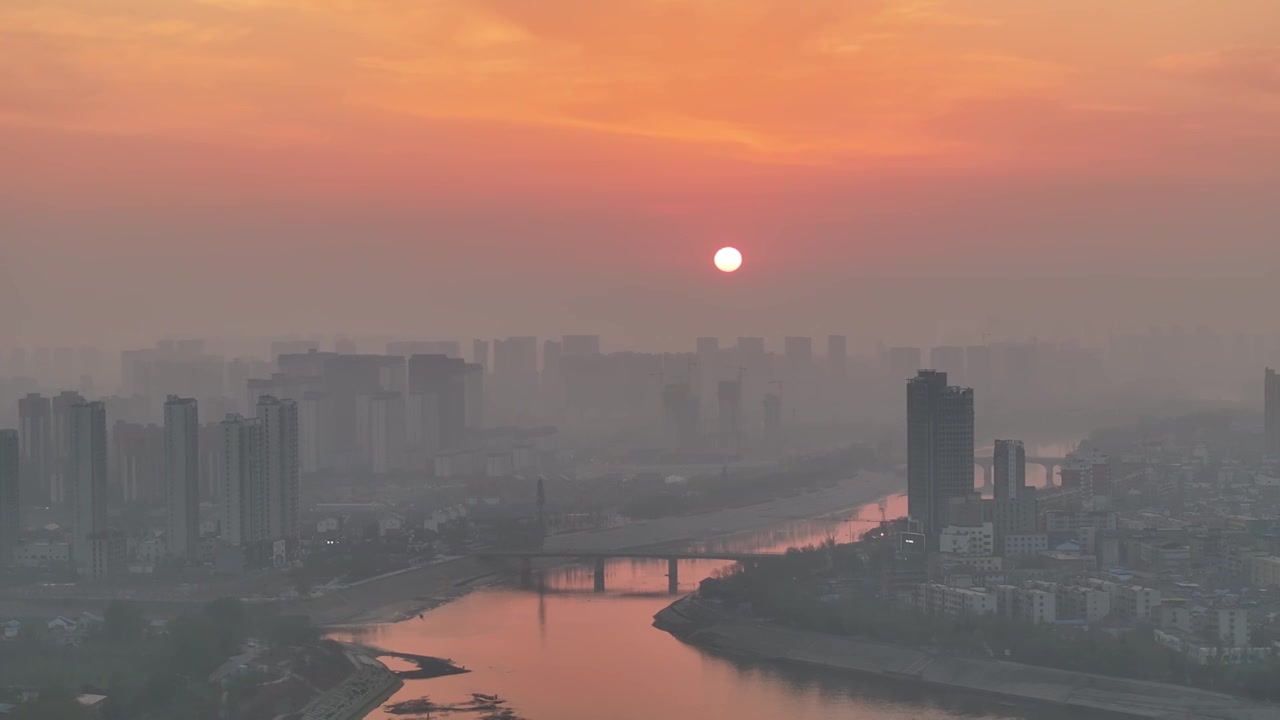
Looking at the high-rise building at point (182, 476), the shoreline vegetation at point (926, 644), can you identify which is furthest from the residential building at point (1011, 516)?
the high-rise building at point (182, 476)

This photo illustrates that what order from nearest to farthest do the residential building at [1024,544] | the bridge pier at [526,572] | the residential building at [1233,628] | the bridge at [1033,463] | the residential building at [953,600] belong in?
1. the residential building at [1233,628]
2. the residential building at [953,600]
3. the residential building at [1024,544]
4. the bridge pier at [526,572]
5. the bridge at [1033,463]

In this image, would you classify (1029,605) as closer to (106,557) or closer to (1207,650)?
(1207,650)

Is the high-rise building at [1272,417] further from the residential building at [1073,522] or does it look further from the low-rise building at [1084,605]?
the low-rise building at [1084,605]

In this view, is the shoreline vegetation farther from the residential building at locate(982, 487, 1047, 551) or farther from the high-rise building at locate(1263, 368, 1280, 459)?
the high-rise building at locate(1263, 368, 1280, 459)

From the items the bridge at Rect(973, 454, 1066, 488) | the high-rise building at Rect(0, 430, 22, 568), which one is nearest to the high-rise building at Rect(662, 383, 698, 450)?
the bridge at Rect(973, 454, 1066, 488)

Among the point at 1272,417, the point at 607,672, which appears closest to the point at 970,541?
the point at 607,672

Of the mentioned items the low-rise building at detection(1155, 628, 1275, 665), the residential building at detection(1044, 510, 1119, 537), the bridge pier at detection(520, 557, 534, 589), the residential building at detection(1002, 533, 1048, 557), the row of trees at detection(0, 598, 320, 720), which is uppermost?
the residential building at detection(1044, 510, 1119, 537)

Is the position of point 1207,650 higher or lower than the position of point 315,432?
lower
